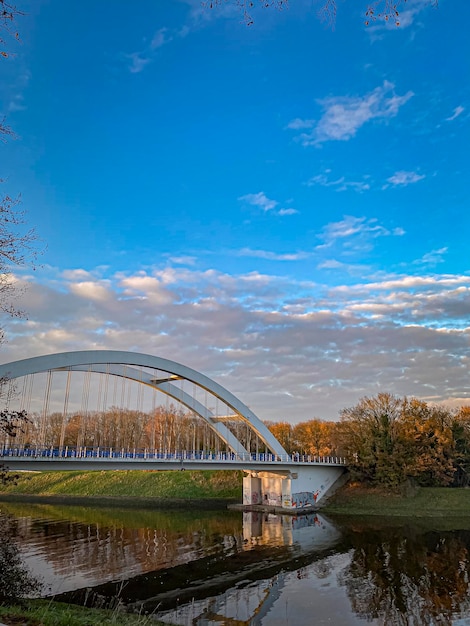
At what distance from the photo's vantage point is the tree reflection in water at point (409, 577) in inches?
563

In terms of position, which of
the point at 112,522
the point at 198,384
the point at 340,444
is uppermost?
the point at 198,384

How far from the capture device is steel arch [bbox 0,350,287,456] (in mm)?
27719

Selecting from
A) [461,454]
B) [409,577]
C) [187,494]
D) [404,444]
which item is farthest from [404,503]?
[409,577]

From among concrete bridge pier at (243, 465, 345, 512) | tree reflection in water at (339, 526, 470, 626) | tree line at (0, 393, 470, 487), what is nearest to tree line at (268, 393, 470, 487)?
tree line at (0, 393, 470, 487)

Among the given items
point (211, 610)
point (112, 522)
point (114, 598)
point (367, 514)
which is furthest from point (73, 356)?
point (367, 514)

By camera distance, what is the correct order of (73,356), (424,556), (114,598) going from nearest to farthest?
(114,598)
(424,556)
(73,356)

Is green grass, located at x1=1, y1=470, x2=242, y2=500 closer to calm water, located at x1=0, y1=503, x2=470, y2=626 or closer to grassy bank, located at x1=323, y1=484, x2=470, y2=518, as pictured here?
grassy bank, located at x1=323, y1=484, x2=470, y2=518

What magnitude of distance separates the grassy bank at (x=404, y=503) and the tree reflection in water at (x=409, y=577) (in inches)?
376

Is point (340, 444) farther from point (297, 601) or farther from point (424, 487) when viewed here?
point (297, 601)

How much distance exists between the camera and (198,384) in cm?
3856

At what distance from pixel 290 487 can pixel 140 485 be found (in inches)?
781

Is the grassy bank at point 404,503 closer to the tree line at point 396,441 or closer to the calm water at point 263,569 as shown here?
the tree line at point 396,441

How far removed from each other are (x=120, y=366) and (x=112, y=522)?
12276mm

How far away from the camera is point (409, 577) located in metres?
18.3
